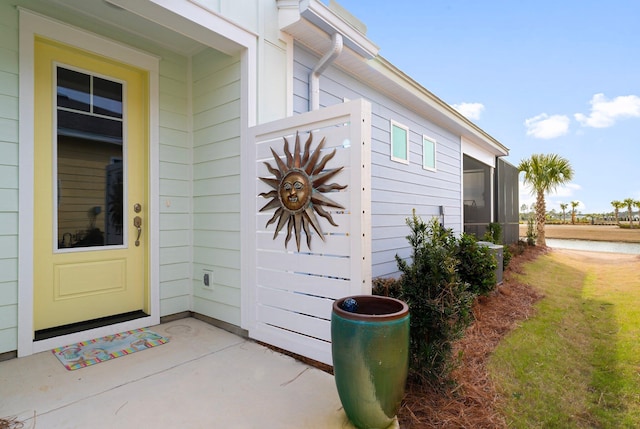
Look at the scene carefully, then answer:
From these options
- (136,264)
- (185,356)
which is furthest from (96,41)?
(185,356)

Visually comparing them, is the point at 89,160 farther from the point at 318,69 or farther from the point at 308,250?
the point at 318,69

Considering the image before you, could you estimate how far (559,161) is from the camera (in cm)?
1332

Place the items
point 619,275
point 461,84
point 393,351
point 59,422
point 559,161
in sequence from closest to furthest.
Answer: point 393,351
point 59,422
point 619,275
point 461,84
point 559,161

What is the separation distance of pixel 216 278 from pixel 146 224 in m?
0.86

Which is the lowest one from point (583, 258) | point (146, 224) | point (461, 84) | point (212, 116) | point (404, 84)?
point (583, 258)

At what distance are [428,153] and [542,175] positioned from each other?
1029 centimetres

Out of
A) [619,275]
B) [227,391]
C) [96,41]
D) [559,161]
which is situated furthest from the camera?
[559,161]

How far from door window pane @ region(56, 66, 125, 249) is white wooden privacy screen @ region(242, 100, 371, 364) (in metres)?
1.25

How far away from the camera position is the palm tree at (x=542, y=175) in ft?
43.4

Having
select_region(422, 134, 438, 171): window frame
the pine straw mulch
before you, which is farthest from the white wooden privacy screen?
select_region(422, 134, 438, 171): window frame

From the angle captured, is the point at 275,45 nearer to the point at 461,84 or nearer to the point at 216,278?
the point at 216,278

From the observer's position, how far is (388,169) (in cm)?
516

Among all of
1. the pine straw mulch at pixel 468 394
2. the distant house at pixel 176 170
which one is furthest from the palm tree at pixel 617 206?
the distant house at pixel 176 170

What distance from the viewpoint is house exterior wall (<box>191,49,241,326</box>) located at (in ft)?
9.59
